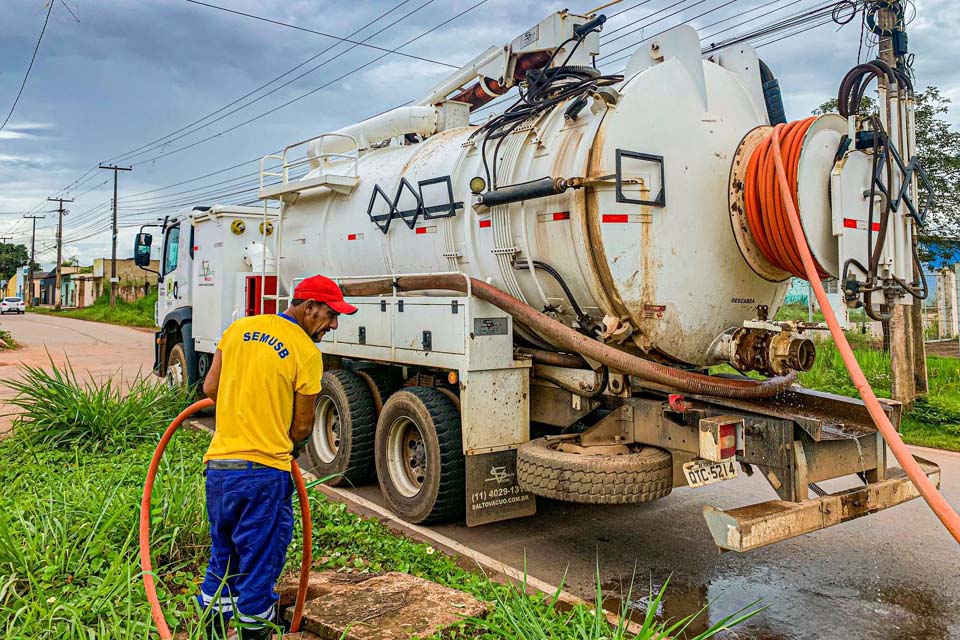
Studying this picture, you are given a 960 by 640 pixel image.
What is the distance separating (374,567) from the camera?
4.39 meters

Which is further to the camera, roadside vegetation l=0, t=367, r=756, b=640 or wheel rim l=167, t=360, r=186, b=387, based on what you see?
wheel rim l=167, t=360, r=186, b=387

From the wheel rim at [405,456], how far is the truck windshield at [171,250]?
6040mm

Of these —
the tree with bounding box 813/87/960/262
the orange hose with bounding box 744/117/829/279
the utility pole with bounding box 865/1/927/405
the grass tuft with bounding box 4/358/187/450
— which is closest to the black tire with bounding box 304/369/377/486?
the grass tuft with bounding box 4/358/187/450

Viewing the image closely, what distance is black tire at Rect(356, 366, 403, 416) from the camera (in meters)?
6.72

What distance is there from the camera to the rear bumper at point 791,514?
3820mm

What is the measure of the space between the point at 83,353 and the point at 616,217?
18777 mm

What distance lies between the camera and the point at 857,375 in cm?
375

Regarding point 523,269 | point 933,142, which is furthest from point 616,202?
point 933,142

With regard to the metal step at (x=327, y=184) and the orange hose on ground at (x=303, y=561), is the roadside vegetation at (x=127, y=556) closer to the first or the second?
the orange hose on ground at (x=303, y=561)

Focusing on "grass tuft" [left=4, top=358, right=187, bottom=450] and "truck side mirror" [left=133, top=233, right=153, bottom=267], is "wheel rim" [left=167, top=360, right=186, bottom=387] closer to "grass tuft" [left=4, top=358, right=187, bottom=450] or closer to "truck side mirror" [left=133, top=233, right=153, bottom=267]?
"truck side mirror" [left=133, top=233, right=153, bottom=267]

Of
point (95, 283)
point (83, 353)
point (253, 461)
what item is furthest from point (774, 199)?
point (95, 283)

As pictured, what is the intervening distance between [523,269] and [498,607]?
262cm

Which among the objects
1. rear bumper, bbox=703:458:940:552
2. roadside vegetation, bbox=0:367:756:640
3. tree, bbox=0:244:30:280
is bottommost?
roadside vegetation, bbox=0:367:756:640

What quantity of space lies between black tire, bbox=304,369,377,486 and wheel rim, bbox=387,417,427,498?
22.8 inches
